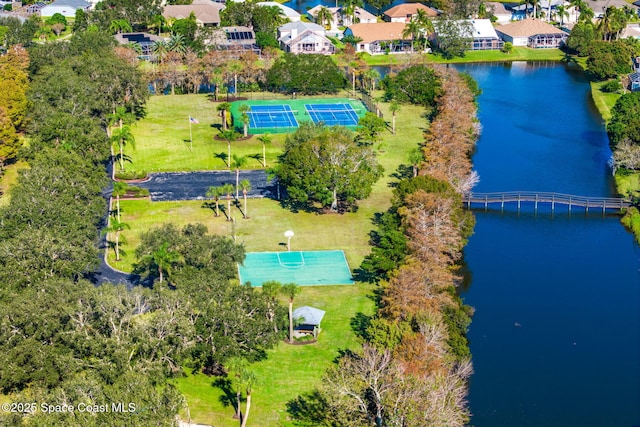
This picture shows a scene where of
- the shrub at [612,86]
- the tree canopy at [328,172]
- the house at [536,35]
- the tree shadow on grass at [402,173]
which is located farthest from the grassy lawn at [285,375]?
the house at [536,35]

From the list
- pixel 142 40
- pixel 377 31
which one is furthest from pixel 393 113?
pixel 142 40

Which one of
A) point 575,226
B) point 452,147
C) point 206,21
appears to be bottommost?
point 575,226

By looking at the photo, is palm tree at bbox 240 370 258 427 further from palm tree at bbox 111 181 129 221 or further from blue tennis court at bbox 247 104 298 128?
blue tennis court at bbox 247 104 298 128

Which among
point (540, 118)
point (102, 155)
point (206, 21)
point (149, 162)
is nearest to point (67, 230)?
point (102, 155)

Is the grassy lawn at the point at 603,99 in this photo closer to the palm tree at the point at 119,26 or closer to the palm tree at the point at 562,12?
the palm tree at the point at 562,12

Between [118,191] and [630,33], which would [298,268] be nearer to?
[118,191]

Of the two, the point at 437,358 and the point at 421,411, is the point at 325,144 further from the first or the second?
the point at 421,411
